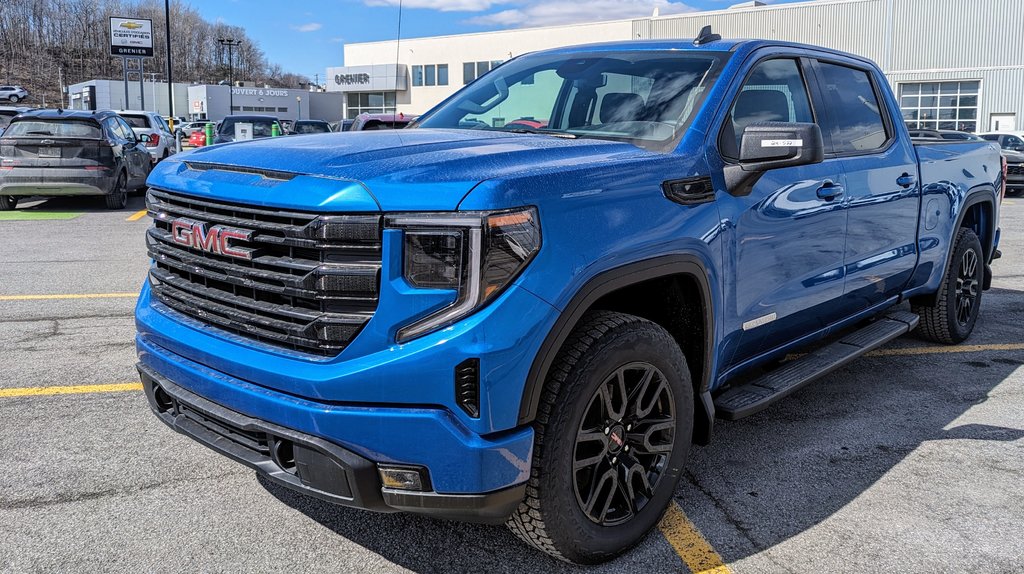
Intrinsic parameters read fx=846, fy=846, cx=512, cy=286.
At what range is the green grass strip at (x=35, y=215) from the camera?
504 inches

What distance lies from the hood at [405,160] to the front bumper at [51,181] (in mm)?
11403

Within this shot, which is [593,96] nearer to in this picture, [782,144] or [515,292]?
[782,144]

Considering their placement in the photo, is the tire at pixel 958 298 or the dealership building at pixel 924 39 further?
the dealership building at pixel 924 39

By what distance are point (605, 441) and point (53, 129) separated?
13029mm

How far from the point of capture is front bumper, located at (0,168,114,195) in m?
13.0

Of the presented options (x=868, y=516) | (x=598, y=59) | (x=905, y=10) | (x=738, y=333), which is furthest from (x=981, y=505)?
(x=905, y=10)

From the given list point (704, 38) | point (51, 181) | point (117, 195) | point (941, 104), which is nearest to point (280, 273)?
point (704, 38)

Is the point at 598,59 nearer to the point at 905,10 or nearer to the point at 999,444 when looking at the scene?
the point at 999,444

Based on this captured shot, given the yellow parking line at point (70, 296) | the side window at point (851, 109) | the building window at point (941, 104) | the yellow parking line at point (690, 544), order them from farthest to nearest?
1. the building window at point (941, 104)
2. the yellow parking line at point (70, 296)
3. the side window at point (851, 109)
4. the yellow parking line at point (690, 544)

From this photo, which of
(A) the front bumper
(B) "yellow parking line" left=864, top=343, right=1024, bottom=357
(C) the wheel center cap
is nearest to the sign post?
(A) the front bumper

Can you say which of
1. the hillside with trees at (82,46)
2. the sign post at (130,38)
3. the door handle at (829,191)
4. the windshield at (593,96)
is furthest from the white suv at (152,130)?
the hillside with trees at (82,46)

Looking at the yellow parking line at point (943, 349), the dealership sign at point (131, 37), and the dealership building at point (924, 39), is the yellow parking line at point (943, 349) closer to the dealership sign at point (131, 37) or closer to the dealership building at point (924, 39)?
the dealership building at point (924, 39)

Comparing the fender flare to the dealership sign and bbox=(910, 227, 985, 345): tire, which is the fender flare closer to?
bbox=(910, 227, 985, 345): tire

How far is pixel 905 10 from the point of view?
41438 mm
